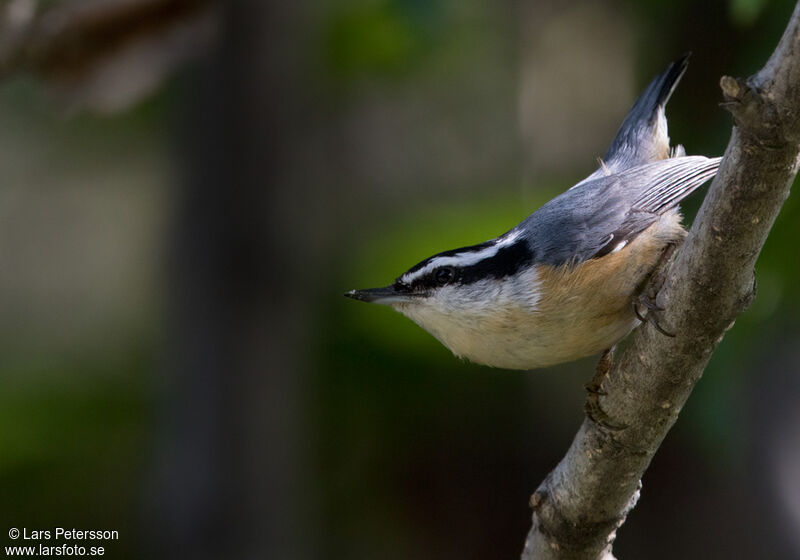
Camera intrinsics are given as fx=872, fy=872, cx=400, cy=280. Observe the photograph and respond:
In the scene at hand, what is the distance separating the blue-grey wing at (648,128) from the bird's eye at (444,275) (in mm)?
725

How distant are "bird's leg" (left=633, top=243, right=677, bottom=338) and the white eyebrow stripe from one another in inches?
14.9

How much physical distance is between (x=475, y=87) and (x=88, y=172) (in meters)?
2.53

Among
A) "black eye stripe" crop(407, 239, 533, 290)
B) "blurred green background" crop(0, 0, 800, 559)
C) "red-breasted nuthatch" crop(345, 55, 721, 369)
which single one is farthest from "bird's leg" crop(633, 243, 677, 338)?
"blurred green background" crop(0, 0, 800, 559)

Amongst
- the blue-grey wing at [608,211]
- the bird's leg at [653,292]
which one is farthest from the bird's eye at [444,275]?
the bird's leg at [653,292]

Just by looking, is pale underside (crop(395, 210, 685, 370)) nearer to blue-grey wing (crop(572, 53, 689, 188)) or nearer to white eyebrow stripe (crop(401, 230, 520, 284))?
white eyebrow stripe (crop(401, 230, 520, 284))

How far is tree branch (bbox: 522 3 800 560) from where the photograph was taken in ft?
4.39

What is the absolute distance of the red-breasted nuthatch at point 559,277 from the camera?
7.20ft

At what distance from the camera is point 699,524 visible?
405 centimetres

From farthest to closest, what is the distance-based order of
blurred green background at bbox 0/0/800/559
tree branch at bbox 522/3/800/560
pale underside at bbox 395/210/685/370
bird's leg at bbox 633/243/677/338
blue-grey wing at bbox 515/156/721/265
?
1. blurred green background at bbox 0/0/800/559
2. blue-grey wing at bbox 515/156/721/265
3. pale underside at bbox 395/210/685/370
4. bird's leg at bbox 633/243/677/338
5. tree branch at bbox 522/3/800/560

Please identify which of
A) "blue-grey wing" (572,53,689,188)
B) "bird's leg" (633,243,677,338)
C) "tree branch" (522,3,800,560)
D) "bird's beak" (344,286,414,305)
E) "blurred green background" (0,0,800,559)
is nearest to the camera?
"tree branch" (522,3,800,560)

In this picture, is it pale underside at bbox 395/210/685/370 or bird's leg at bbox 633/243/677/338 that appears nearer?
bird's leg at bbox 633/243/677/338

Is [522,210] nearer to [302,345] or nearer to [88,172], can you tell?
[302,345]

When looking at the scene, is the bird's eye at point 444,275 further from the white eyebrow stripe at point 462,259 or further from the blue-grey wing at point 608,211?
the blue-grey wing at point 608,211

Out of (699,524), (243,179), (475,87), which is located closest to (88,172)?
(243,179)
